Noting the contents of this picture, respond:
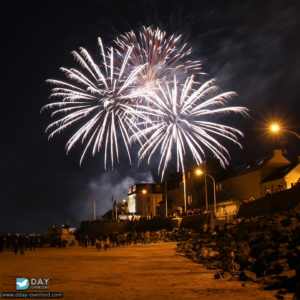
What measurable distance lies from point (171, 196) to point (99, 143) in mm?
72300

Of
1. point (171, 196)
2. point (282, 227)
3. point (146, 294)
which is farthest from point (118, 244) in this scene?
point (171, 196)

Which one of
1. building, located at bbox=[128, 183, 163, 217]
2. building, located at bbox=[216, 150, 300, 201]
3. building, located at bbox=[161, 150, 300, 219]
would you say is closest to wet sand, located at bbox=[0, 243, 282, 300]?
building, located at bbox=[161, 150, 300, 219]

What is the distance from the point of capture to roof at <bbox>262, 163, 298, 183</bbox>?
60.0 meters

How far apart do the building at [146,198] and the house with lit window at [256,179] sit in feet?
132

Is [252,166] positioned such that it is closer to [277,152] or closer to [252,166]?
[252,166]

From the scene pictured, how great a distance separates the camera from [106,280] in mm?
18344

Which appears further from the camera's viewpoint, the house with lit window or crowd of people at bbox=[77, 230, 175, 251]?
Answer: the house with lit window

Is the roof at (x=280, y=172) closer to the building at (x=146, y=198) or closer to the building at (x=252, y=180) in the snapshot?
the building at (x=252, y=180)

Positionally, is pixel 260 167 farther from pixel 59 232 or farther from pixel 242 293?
pixel 242 293

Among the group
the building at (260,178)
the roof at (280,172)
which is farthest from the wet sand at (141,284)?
the roof at (280,172)

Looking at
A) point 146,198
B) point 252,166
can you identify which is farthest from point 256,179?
point 146,198

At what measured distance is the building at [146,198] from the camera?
112688mm

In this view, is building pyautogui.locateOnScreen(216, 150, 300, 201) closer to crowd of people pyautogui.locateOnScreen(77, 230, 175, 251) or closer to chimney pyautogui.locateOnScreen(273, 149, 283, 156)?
chimney pyautogui.locateOnScreen(273, 149, 283, 156)

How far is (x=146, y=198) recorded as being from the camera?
373ft
